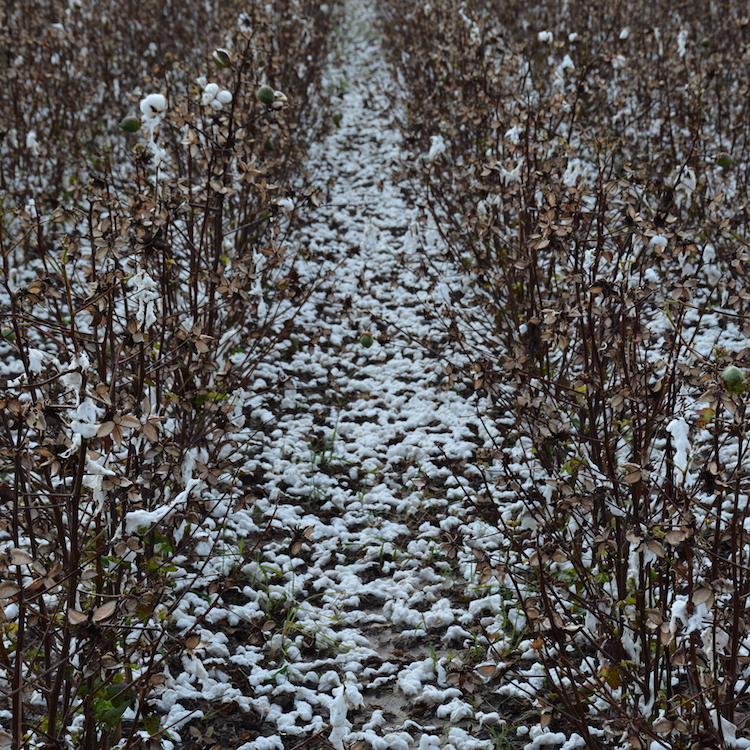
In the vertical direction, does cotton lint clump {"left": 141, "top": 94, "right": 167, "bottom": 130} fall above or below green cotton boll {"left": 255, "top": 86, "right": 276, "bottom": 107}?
below

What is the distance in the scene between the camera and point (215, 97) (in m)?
2.76

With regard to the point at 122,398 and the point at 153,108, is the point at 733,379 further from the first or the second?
the point at 153,108

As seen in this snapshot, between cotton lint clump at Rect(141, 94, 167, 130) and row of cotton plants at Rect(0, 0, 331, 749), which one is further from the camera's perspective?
cotton lint clump at Rect(141, 94, 167, 130)

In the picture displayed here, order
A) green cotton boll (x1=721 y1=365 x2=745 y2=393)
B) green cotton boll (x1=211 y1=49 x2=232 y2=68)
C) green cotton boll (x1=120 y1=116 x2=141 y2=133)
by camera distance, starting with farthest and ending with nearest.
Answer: green cotton boll (x1=120 y1=116 x2=141 y2=133), green cotton boll (x1=211 y1=49 x2=232 y2=68), green cotton boll (x1=721 y1=365 x2=745 y2=393)

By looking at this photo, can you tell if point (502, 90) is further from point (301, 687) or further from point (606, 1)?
point (301, 687)

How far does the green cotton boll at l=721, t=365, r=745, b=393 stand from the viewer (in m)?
1.48

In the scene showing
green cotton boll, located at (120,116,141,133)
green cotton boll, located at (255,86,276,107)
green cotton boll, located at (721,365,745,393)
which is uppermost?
green cotton boll, located at (120,116,141,133)

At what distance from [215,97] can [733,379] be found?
2162 millimetres

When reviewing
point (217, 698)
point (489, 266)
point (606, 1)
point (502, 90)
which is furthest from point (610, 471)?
point (606, 1)

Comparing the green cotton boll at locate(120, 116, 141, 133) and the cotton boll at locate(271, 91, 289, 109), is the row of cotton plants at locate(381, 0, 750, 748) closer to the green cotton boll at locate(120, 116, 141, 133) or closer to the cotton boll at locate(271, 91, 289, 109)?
the cotton boll at locate(271, 91, 289, 109)

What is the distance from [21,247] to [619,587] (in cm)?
447

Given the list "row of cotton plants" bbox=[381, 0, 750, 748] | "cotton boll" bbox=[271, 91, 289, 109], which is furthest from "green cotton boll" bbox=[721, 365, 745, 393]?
"cotton boll" bbox=[271, 91, 289, 109]

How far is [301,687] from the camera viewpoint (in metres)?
2.24

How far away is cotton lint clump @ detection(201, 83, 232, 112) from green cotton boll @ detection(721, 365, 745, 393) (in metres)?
1.99
